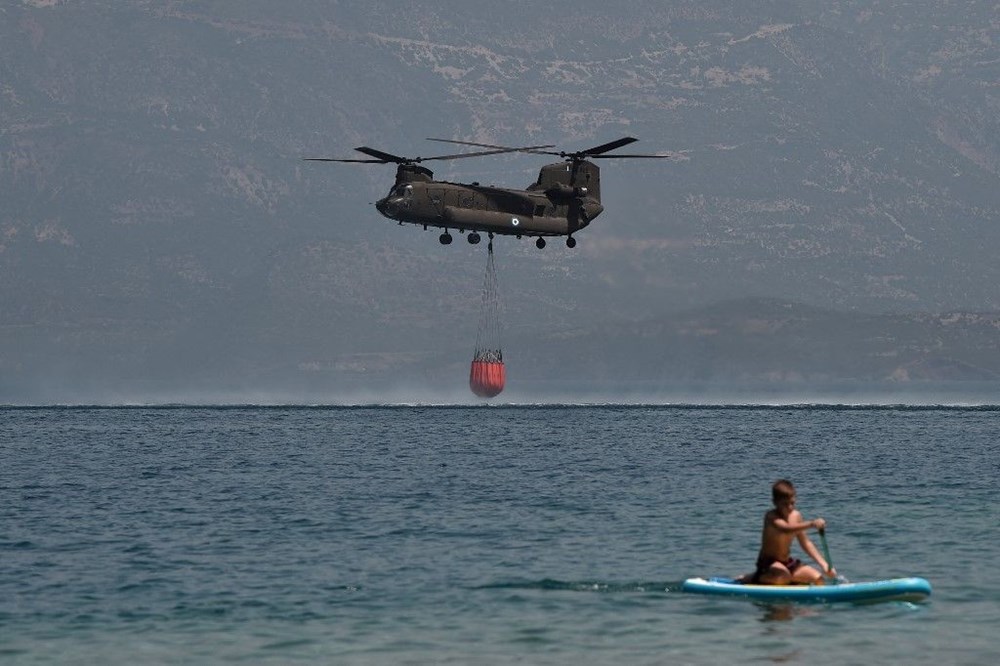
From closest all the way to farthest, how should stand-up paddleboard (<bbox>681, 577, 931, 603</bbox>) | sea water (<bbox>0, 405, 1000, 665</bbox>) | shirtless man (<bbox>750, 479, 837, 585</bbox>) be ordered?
sea water (<bbox>0, 405, 1000, 665</bbox>) → shirtless man (<bbox>750, 479, 837, 585</bbox>) → stand-up paddleboard (<bbox>681, 577, 931, 603</bbox>)

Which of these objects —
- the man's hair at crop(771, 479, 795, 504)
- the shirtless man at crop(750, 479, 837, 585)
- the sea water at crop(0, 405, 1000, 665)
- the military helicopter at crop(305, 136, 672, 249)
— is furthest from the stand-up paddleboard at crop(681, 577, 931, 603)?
the military helicopter at crop(305, 136, 672, 249)

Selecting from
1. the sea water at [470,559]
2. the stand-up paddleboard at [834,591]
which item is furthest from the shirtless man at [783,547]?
the sea water at [470,559]

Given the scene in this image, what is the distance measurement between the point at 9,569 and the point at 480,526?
1941 cm

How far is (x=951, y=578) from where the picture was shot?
2146 inches

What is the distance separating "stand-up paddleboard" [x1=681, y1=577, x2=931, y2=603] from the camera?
47.5m

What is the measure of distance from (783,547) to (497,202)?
273 feet

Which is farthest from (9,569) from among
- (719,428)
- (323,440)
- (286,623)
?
(719,428)

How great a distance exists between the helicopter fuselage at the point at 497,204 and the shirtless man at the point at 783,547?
76801 millimetres

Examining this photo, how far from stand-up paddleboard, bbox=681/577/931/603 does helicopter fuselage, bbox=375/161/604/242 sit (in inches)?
3019

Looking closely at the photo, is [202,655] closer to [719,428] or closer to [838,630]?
[838,630]

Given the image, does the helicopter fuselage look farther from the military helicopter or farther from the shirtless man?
the shirtless man

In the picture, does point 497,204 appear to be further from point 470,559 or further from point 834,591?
point 834,591

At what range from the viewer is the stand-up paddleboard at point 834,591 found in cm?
4750

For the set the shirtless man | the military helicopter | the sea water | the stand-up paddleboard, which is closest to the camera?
the sea water
